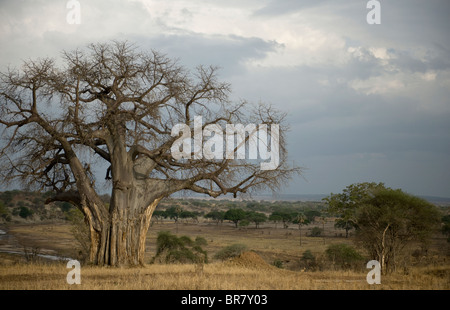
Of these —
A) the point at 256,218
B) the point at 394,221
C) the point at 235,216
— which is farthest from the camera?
the point at 235,216

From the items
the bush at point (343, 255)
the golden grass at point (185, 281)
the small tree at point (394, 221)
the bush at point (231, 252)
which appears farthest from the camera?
the bush at point (231, 252)

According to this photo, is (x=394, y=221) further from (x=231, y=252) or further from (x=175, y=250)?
(x=175, y=250)

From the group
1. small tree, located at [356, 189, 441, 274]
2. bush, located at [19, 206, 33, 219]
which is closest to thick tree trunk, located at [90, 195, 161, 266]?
small tree, located at [356, 189, 441, 274]

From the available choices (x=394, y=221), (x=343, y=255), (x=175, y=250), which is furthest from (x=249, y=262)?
(x=343, y=255)

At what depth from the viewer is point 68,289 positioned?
29.2 ft

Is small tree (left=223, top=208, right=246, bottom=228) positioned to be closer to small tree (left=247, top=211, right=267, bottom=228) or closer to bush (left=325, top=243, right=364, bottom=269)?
small tree (left=247, top=211, right=267, bottom=228)

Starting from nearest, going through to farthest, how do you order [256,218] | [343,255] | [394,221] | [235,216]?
[394,221]
[343,255]
[256,218]
[235,216]

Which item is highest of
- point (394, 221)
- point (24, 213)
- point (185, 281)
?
point (394, 221)

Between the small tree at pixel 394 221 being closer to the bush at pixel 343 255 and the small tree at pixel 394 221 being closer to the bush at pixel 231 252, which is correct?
the bush at pixel 343 255

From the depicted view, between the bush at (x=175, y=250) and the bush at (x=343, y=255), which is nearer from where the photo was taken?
the bush at (x=343, y=255)

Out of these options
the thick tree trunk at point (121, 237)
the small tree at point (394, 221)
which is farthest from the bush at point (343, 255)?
the thick tree trunk at point (121, 237)

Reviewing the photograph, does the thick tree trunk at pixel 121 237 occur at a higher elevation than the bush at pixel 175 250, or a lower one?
higher
